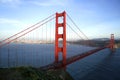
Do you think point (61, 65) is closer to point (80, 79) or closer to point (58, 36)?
point (58, 36)

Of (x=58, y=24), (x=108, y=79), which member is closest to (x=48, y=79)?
(x=58, y=24)

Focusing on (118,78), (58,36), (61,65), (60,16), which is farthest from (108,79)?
(60,16)

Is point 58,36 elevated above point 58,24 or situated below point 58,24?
below

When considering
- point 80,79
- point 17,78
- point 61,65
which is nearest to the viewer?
point 17,78

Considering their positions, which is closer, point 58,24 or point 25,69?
point 25,69

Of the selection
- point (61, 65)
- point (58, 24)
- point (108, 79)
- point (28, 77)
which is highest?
point (58, 24)

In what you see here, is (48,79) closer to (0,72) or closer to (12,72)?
(12,72)

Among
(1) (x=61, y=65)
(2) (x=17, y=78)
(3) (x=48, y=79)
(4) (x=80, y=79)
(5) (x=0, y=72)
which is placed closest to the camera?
(2) (x=17, y=78)

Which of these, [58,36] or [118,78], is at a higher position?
[58,36]

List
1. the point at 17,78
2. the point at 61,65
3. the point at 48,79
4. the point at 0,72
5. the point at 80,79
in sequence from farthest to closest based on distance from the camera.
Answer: the point at 80,79, the point at 61,65, the point at 48,79, the point at 0,72, the point at 17,78
